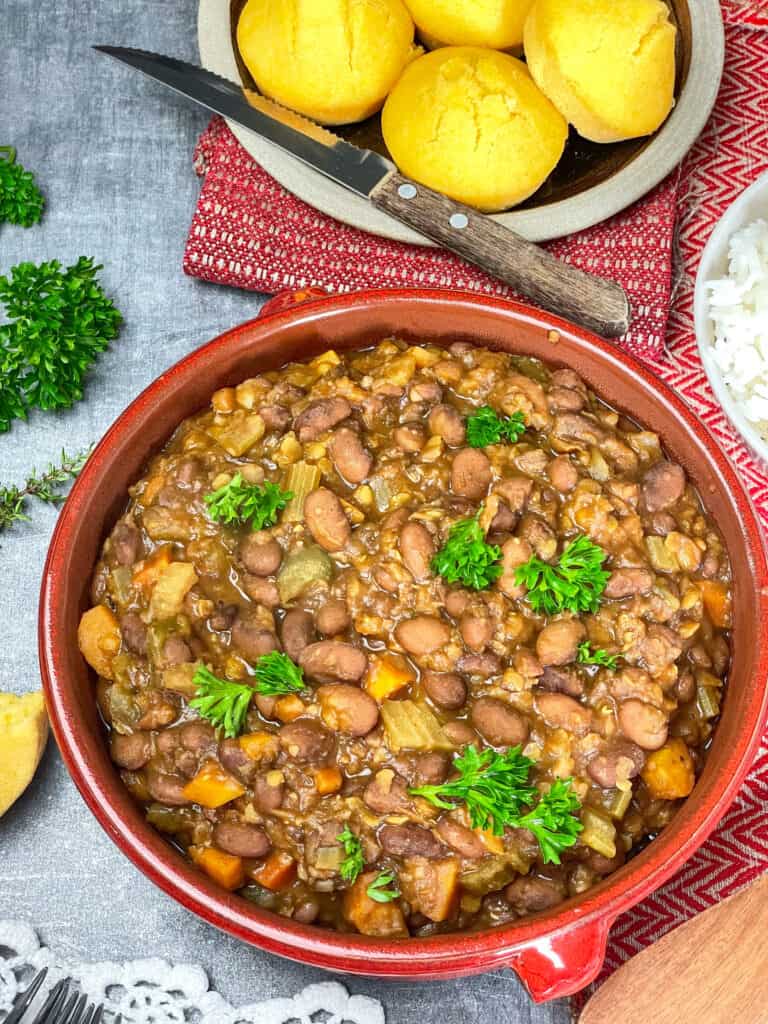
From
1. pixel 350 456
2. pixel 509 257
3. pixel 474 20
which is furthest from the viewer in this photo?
pixel 474 20

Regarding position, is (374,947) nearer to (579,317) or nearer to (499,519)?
(499,519)

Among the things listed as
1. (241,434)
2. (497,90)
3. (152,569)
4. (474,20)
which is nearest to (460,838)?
(152,569)

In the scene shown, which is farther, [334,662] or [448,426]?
[448,426]

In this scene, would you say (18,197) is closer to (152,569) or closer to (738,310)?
(152,569)

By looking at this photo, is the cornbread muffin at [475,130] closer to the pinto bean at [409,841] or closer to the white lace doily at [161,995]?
the pinto bean at [409,841]

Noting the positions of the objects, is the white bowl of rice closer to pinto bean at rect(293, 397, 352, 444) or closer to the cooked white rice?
the cooked white rice

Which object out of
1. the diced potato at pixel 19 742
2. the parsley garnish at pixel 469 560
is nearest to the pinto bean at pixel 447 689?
the parsley garnish at pixel 469 560

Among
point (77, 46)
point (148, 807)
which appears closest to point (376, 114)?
point (77, 46)
